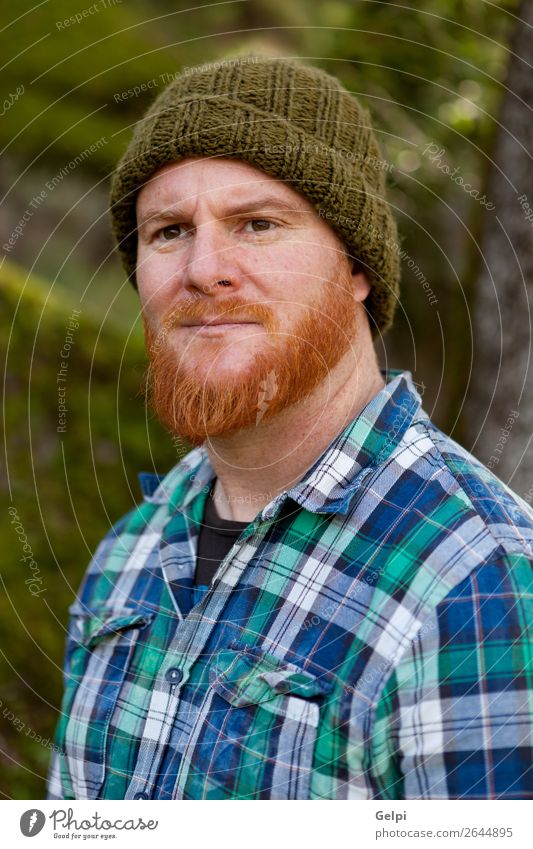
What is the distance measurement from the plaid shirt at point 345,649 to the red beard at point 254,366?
0.21 m

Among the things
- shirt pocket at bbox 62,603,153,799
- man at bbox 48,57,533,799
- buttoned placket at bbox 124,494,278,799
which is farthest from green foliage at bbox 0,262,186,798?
buttoned placket at bbox 124,494,278,799

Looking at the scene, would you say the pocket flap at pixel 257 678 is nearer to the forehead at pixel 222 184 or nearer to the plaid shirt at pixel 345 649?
the plaid shirt at pixel 345 649

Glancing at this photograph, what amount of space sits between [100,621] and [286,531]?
0.77 meters

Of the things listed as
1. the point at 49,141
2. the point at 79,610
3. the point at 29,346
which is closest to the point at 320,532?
the point at 79,610

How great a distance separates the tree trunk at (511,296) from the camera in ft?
10.3

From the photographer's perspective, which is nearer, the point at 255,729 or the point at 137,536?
the point at 255,729

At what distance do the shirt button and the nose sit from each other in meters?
1.04

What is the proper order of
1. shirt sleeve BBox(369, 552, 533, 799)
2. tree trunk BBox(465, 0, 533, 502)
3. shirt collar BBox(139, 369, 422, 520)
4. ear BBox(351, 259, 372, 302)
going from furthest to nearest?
tree trunk BBox(465, 0, 533, 502) → ear BBox(351, 259, 372, 302) → shirt collar BBox(139, 369, 422, 520) → shirt sleeve BBox(369, 552, 533, 799)

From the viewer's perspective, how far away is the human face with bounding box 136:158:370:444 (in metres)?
2.23

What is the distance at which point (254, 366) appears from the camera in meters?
2.22

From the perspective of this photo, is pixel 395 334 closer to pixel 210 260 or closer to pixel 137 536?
pixel 137 536

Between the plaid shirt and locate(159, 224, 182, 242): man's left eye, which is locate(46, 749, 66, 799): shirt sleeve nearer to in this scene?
the plaid shirt

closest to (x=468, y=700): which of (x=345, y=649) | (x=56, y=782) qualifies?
(x=345, y=649)

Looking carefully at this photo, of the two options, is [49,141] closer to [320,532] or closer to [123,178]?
[123,178]
